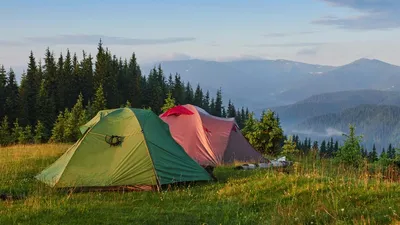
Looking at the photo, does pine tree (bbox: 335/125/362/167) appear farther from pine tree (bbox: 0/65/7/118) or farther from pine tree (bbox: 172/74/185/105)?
pine tree (bbox: 172/74/185/105)

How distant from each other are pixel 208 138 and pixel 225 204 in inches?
375

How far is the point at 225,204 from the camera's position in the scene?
9594 millimetres

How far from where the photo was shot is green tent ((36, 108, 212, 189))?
12.0 meters

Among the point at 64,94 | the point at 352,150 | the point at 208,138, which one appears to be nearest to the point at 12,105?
the point at 64,94

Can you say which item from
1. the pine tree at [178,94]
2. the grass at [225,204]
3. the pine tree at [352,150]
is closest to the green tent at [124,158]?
the grass at [225,204]

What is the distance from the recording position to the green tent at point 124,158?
39.3 ft

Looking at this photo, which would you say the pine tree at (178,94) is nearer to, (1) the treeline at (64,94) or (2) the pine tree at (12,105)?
(1) the treeline at (64,94)

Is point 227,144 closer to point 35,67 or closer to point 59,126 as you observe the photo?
point 59,126

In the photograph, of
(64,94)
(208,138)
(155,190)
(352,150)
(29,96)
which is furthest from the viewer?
(64,94)

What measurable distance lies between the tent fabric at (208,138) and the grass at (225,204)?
623 centimetres

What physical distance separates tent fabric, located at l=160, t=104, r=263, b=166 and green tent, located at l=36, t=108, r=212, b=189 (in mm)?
5283

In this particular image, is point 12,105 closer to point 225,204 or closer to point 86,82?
point 86,82

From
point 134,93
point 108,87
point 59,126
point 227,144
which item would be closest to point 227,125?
point 227,144

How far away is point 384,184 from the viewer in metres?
10.0
